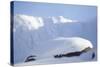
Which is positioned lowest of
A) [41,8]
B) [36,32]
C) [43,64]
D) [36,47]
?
[43,64]

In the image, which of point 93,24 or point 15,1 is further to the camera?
point 93,24

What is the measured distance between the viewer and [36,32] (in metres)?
2.20

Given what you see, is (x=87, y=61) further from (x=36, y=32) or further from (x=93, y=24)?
(x=36, y=32)

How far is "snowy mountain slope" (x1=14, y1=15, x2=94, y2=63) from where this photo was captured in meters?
2.13

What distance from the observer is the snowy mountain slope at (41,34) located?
6.98 ft

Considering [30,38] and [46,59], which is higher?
[30,38]

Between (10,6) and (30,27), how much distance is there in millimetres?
308

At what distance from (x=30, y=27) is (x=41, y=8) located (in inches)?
9.9

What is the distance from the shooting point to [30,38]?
2.17 metres

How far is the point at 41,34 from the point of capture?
2.22 metres
